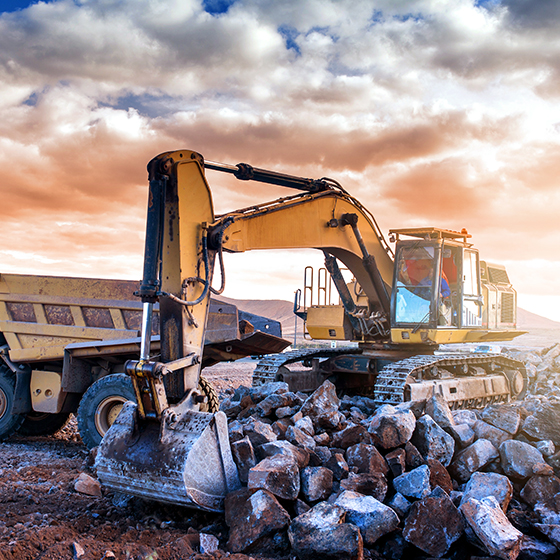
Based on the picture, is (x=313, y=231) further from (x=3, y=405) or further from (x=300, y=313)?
(x=3, y=405)

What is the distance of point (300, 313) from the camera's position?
30.4 ft

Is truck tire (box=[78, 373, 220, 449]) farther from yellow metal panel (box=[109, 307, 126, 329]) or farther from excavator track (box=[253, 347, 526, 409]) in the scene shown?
excavator track (box=[253, 347, 526, 409])

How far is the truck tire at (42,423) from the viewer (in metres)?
8.41

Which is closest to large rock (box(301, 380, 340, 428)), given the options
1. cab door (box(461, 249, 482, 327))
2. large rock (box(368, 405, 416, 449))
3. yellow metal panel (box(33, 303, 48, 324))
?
large rock (box(368, 405, 416, 449))

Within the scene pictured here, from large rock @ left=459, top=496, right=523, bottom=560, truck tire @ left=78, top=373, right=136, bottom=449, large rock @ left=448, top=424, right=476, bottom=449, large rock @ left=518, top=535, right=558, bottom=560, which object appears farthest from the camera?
truck tire @ left=78, top=373, right=136, bottom=449

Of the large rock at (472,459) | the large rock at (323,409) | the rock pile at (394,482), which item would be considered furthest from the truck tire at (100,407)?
the large rock at (472,459)

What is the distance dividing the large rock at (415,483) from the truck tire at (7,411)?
6.14m

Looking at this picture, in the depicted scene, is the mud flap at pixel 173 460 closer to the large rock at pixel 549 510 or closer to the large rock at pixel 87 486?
the large rock at pixel 87 486

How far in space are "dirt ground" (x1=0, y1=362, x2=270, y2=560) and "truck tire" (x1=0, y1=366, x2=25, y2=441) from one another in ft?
7.05

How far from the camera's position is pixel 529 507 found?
4.76 m

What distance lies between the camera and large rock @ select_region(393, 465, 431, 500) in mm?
4375

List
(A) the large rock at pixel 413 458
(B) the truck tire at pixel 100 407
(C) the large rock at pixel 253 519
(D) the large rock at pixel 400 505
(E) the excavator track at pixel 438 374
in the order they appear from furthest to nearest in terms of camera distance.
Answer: (E) the excavator track at pixel 438 374
(B) the truck tire at pixel 100 407
(A) the large rock at pixel 413 458
(D) the large rock at pixel 400 505
(C) the large rock at pixel 253 519

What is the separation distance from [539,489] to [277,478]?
2465mm

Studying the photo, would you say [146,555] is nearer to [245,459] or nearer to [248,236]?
[245,459]
